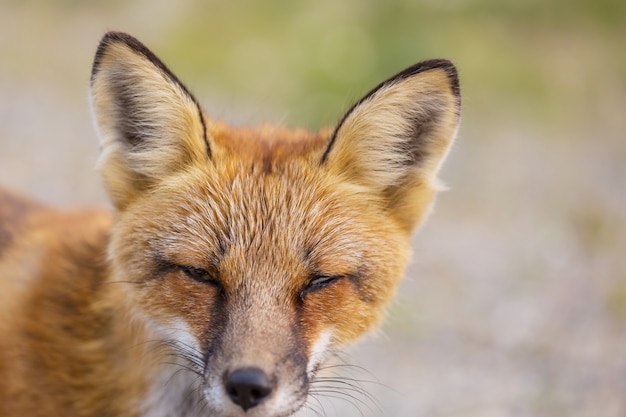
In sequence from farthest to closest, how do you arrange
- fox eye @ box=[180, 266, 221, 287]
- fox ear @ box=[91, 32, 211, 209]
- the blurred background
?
1. the blurred background
2. fox ear @ box=[91, 32, 211, 209]
3. fox eye @ box=[180, 266, 221, 287]

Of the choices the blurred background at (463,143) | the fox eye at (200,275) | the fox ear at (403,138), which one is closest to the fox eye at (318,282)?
the fox eye at (200,275)

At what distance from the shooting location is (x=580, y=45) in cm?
1216

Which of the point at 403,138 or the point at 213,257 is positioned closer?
the point at 213,257

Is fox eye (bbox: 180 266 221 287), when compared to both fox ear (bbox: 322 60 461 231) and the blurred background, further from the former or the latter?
the blurred background

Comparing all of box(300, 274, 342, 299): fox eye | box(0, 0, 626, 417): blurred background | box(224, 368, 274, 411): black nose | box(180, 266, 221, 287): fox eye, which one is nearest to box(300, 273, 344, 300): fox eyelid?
box(300, 274, 342, 299): fox eye

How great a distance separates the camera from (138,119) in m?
4.27

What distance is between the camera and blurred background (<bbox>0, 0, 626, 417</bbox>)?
6.31 meters

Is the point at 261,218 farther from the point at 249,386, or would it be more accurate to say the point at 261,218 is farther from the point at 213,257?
the point at 249,386

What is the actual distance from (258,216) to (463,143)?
6839mm

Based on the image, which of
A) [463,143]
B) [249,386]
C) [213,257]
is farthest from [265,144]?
[463,143]

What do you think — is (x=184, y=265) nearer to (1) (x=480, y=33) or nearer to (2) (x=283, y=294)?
(2) (x=283, y=294)

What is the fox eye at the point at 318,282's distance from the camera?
3883 mm

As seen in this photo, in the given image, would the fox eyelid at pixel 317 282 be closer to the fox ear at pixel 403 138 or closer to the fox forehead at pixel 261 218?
the fox forehead at pixel 261 218

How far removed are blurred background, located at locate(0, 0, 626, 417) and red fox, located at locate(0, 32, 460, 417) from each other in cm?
124
